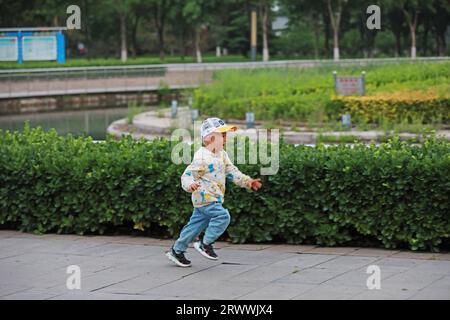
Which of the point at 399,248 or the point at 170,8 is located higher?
the point at 170,8

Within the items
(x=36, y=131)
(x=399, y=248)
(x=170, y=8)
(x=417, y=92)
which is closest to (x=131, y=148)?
(x=36, y=131)

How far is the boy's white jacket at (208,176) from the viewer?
8.34 meters

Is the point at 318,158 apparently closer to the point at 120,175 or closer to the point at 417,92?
the point at 120,175

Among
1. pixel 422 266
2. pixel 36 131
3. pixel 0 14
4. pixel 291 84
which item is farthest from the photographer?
pixel 0 14

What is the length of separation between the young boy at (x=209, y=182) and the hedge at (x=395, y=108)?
44.2 ft

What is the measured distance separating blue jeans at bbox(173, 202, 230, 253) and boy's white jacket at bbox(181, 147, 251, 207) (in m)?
0.07

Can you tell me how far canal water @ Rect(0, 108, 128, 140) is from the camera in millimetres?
28416

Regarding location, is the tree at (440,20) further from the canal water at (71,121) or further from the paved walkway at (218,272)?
the paved walkway at (218,272)

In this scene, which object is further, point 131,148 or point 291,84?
point 291,84

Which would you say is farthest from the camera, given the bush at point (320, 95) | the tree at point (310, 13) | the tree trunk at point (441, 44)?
the tree at point (310, 13)

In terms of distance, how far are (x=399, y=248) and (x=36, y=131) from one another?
17.7ft

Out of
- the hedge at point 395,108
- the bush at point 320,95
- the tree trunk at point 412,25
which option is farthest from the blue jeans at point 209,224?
the tree trunk at point 412,25
